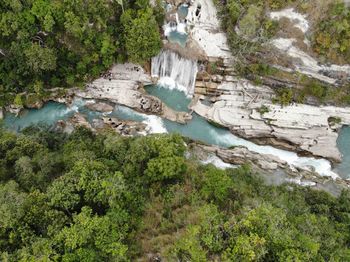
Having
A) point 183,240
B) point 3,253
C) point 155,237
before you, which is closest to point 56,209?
point 3,253

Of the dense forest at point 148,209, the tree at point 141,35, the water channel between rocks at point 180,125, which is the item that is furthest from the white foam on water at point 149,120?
A: the dense forest at point 148,209

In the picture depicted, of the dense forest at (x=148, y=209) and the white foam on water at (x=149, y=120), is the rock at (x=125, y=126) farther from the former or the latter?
the dense forest at (x=148, y=209)

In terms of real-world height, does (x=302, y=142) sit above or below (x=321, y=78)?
below

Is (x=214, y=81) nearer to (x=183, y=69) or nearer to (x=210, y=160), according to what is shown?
(x=183, y=69)

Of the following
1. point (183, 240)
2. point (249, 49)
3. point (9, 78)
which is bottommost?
point (183, 240)

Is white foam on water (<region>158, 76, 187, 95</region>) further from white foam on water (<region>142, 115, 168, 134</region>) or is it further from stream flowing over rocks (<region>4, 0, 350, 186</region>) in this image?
white foam on water (<region>142, 115, 168, 134</region>)
